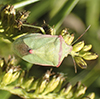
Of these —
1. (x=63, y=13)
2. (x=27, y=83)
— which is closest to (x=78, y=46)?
(x=63, y=13)

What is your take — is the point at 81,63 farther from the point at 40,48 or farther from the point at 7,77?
the point at 7,77

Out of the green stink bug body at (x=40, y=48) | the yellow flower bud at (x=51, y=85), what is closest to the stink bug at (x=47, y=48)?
the green stink bug body at (x=40, y=48)

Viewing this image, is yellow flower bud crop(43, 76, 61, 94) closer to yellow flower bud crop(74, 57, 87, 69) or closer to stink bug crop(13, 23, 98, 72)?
stink bug crop(13, 23, 98, 72)

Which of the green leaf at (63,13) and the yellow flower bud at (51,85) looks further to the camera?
the green leaf at (63,13)

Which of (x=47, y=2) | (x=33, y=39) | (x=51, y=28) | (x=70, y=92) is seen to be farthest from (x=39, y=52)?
(x=47, y=2)

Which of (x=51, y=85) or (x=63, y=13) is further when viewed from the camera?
(x=63, y=13)

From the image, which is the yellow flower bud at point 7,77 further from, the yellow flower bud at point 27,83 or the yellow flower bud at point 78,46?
the yellow flower bud at point 78,46

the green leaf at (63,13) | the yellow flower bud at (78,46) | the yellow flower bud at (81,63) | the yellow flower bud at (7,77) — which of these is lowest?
the yellow flower bud at (7,77)

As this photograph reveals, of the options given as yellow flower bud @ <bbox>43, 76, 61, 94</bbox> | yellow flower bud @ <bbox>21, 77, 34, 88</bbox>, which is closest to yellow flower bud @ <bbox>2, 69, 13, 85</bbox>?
yellow flower bud @ <bbox>21, 77, 34, 88</bbox>
